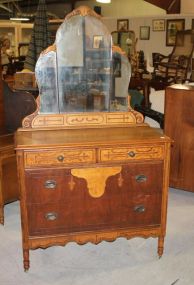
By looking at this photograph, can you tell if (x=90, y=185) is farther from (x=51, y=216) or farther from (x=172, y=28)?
(x=172, y=28)

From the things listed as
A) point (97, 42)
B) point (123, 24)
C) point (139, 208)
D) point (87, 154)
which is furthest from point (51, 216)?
point (123, 24)

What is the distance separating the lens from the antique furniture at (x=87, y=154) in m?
2.24

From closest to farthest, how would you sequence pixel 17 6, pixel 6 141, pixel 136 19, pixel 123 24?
pixel 6 141, pixel 136 19, pixel 123 24, pixel 17 6

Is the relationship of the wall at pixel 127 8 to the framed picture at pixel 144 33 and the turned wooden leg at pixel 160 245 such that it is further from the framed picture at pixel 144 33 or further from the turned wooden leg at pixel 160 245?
the turned wooden leg at pixel 160 245

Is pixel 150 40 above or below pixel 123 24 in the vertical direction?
below

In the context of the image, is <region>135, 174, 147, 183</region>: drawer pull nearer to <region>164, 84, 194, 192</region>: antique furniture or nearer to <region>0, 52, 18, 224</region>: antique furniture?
<region>0, 52, 18, 224</region>: antique furniture

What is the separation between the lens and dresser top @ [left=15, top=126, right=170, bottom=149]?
7.32 ft

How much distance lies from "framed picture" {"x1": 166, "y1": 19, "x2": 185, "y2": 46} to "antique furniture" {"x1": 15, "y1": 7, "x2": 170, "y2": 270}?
7.73m

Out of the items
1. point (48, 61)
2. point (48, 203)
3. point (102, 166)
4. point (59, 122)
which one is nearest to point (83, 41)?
point (48, 61)

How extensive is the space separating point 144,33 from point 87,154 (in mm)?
9206

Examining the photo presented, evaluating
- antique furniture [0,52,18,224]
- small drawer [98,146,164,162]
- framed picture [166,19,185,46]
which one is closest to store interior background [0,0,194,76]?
framed picture [166,19,185,46]

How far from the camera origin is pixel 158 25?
10367 millimetres

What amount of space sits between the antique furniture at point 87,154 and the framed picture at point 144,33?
8.49 m

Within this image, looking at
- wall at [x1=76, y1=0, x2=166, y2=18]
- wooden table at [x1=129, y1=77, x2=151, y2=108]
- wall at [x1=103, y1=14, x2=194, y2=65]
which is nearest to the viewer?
wooden table at [x1=129, y1=77, x2=151, y2=108]
